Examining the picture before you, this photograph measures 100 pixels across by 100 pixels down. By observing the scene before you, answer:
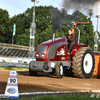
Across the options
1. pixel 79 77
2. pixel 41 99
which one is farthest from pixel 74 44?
pixel 41 99

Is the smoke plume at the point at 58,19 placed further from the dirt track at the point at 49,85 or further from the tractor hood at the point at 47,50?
the dirt track at the point at 49,85

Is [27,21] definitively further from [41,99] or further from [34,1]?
[41,99]

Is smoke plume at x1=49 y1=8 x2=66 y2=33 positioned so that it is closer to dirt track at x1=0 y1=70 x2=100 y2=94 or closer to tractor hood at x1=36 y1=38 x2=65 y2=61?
tractor hood at x1=36 y1=38 x2=65 y2=61

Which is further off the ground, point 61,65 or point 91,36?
point 91,36

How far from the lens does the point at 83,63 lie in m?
13.2

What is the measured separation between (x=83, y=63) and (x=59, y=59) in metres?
1.31

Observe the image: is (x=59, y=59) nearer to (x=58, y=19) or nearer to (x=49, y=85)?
(x=58, y=19)

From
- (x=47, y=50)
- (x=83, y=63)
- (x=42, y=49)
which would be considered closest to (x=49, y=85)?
(x=47, y=50)

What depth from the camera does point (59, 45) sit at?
12875 millimetres

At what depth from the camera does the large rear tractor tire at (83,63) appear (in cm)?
1287

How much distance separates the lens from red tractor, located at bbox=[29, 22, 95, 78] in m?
12.3

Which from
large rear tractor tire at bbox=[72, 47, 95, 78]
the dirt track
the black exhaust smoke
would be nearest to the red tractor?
large rear tractor tire at bbox=[72, 47, 95, 78]

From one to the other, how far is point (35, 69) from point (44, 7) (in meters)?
62.4

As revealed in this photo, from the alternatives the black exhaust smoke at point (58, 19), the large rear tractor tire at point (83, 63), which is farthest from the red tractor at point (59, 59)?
the black exhaust smoke at point (58, 19)
